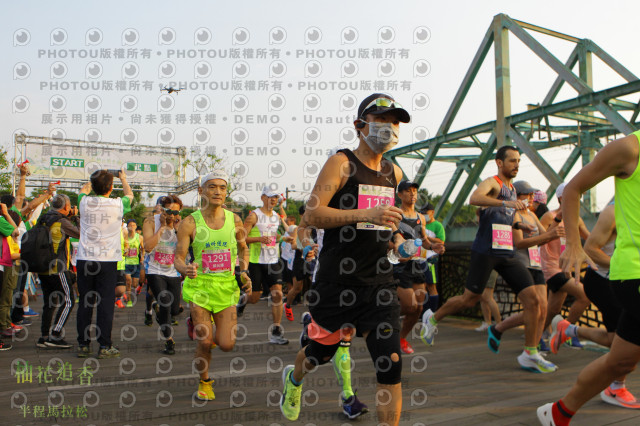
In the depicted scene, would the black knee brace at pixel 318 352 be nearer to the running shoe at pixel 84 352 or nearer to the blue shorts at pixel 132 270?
the running shoe at pixel 84 352

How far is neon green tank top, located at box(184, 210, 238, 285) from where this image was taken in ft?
14.5

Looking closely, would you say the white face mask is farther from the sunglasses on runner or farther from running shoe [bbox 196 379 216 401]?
running shoe [bbox 196 379 216 401]

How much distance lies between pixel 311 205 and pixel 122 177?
12.5 feet

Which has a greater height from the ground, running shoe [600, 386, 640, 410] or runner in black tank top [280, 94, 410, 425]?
runner in black tank top [280, 94, 410, 425]

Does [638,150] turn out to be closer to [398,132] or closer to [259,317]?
[398,132]

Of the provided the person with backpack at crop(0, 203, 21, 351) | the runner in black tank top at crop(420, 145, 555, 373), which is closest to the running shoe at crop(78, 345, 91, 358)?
the person with backpack at crop(0, 203, 21, 351)

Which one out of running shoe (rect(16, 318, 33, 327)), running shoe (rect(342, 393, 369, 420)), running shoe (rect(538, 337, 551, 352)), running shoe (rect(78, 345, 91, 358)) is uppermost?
running shoe (rect(342, 393, 369, 420))

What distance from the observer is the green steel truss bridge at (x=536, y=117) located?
13.7 meters

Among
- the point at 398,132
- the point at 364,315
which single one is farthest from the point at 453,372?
the point at 398,132

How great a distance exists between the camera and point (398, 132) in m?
3.08

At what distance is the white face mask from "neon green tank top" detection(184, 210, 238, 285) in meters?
2.05

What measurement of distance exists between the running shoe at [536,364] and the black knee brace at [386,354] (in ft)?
9.46

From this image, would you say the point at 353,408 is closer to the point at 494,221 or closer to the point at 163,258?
the point at 494,221

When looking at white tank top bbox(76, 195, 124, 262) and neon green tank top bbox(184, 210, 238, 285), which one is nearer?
neon green tank top bbox(184, 210, 238, 285)
